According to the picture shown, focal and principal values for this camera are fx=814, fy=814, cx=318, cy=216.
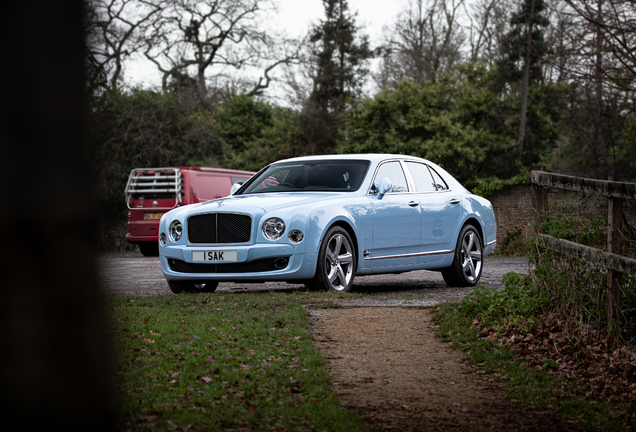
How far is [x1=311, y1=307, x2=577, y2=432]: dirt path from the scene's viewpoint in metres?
4.14

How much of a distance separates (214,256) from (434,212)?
3.35 metres

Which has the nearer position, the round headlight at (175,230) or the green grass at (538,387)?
the green grass at (538,387)

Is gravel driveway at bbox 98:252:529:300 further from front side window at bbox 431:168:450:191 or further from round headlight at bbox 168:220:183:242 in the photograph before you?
front side window at bbox 431:168:450:191

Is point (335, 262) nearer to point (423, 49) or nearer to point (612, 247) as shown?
point (612, 247)

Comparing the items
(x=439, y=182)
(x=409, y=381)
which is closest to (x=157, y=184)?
(x=439, y=182)

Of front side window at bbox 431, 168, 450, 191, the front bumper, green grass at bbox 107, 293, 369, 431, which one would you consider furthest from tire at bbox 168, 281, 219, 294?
front side window at bbox 431, 168, 450, 191

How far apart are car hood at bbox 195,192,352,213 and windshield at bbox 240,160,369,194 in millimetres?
295

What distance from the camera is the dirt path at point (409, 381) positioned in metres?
4.14

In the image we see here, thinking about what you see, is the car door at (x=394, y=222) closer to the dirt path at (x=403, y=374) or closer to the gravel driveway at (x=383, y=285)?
the gravel driveway at (x=383, y=285)

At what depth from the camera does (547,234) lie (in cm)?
695

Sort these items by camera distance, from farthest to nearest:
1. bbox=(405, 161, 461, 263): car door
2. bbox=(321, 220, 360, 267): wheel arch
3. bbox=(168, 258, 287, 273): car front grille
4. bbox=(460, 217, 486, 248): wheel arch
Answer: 1. bbox=(460, 217, 486, 248): wheel arch
2. bbox=(405, 161, 461, 263): car door
3. bbox=(321, 220, 360, 267): wheel arch
4. bbox=(168, 258, 287, 273): car front grille

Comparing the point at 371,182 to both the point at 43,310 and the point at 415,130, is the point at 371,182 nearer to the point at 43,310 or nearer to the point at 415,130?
the point at 43,310

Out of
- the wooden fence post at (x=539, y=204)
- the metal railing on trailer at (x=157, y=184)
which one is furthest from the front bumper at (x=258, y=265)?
the metal railing on trailer at (x=157, y=184)

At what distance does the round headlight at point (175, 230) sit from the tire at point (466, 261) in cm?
A: 396
